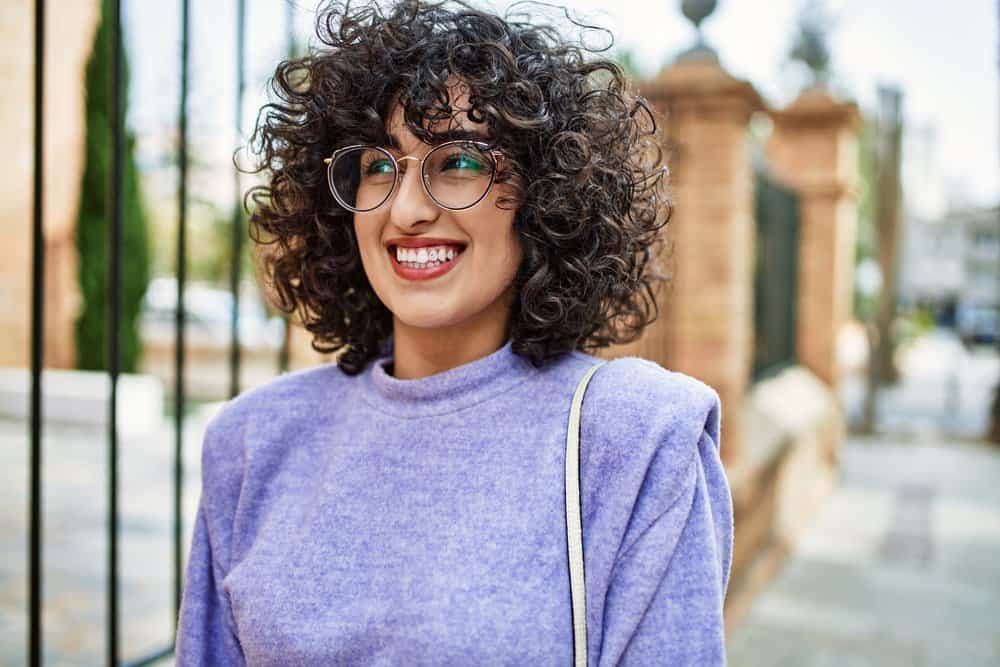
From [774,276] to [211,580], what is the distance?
6.70 metres

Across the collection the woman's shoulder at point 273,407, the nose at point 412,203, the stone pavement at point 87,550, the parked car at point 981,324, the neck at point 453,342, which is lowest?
the parked car at point 981,324

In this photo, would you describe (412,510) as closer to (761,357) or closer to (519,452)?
(519,452)

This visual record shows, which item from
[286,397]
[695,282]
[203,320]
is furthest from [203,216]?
[286,397]

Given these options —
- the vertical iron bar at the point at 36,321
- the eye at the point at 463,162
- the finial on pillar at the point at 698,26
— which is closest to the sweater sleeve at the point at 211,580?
the vertical iron bar at the point at 36,321

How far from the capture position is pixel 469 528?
1.27m

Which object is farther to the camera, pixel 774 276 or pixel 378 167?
pixel 774 276

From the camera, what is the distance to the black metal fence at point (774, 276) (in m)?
6.98

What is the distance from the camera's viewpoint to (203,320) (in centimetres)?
1916

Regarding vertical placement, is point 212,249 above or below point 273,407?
below

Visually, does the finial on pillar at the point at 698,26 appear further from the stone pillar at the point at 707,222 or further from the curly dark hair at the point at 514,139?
the curly dark hair at the point at 514,139

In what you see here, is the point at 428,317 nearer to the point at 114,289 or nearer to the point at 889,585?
the point at 114,289

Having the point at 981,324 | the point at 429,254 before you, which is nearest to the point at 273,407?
the point at 429,254

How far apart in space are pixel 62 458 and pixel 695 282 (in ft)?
19.3

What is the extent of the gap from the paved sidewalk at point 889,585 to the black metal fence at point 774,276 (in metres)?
1.37
